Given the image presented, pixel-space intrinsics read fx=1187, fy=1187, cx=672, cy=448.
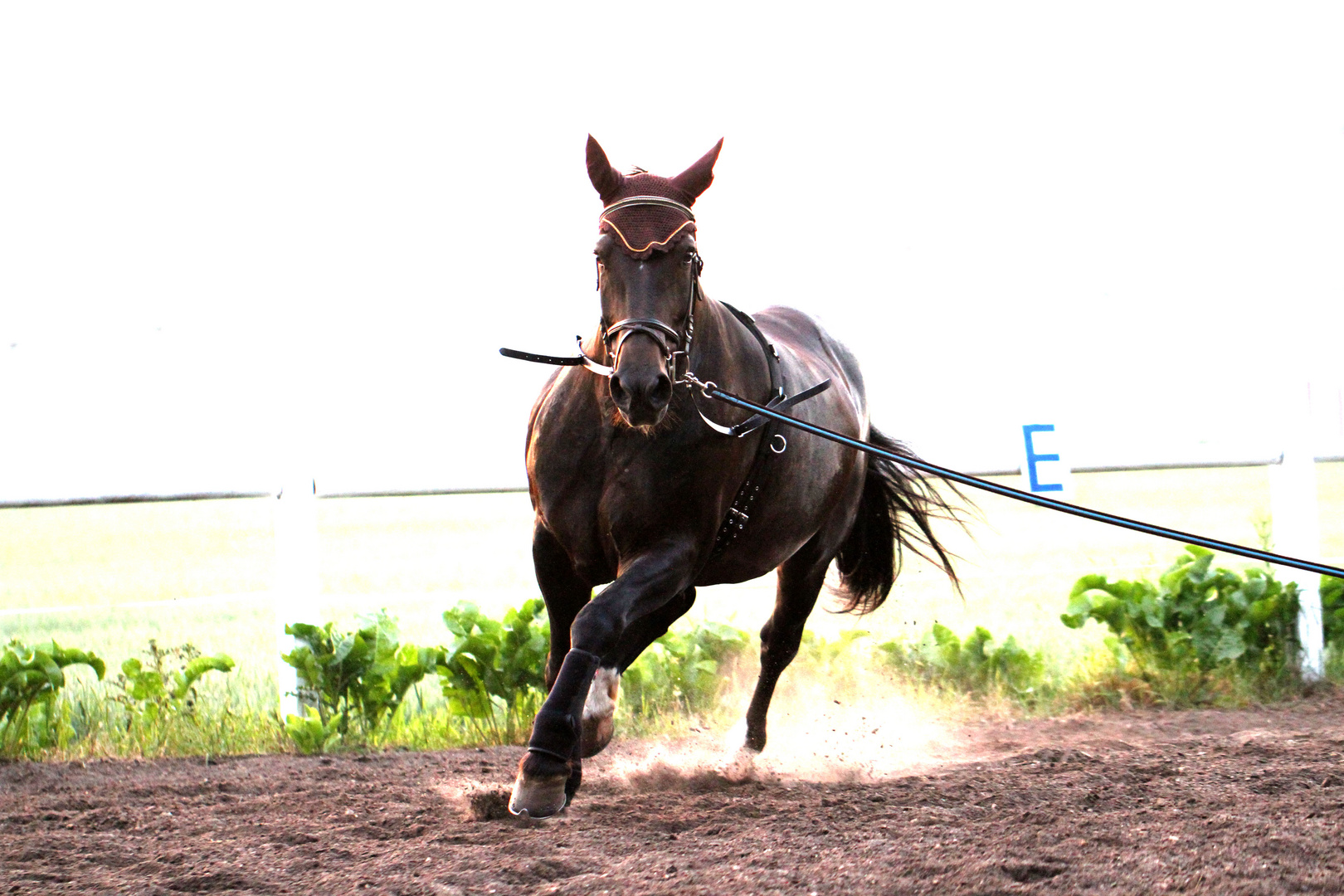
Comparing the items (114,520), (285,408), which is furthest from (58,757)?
(114,520)

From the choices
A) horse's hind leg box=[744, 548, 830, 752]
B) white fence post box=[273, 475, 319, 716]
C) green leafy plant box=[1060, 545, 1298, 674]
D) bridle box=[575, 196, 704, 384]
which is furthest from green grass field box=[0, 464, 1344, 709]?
bridle box=[575, 196, 704, 384]

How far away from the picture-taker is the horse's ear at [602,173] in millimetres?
3082

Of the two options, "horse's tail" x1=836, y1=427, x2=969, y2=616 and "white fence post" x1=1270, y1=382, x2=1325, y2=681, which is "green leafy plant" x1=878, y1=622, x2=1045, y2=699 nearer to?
"horse's tail" x1=836, y1=427, x2=969, y2=616

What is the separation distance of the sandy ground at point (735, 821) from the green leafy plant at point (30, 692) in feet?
0.73

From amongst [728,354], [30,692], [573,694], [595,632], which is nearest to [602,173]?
[728,354]

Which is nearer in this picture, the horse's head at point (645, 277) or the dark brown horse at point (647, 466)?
the horse's head at point (645, 277)

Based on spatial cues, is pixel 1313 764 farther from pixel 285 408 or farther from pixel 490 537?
pixel 490 537

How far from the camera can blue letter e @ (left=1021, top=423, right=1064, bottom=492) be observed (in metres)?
5.20

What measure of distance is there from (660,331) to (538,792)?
3.74 feet

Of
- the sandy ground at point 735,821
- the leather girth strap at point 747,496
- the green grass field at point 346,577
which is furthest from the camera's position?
the green grass field at point 346,577

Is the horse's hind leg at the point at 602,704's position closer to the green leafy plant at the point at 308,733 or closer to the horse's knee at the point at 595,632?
the horse's knee at the point at 595,632

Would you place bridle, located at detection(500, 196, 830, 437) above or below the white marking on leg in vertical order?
above

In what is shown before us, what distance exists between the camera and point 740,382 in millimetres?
3459

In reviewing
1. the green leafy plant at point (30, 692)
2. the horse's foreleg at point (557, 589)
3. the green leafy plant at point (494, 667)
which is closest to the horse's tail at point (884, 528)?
the green leafy plant at point (494, 667)
